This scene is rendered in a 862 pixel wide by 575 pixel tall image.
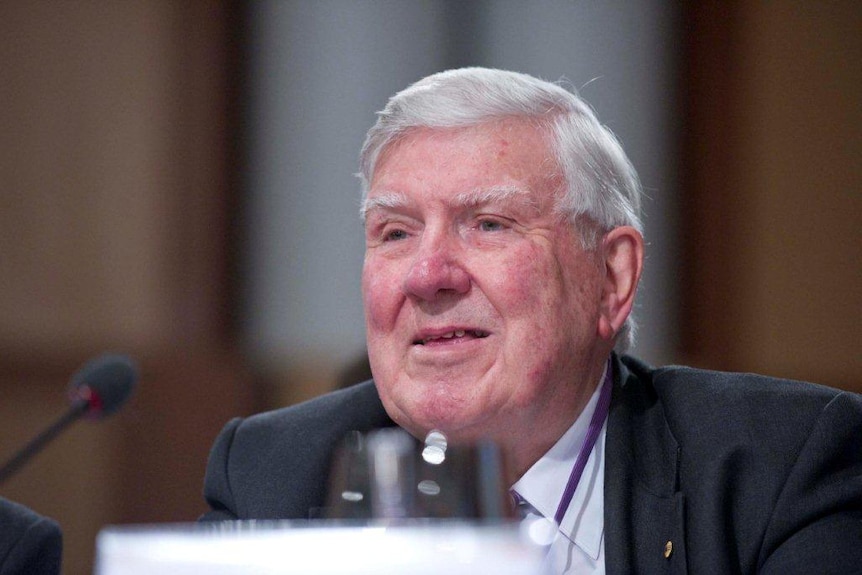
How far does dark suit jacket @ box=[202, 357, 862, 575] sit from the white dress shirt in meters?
0.06

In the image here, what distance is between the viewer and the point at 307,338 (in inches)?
159

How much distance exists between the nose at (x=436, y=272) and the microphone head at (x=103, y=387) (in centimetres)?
57

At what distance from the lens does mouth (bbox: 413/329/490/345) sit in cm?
177

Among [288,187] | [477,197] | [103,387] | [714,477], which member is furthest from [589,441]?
[288,187]

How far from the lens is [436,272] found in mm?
1753

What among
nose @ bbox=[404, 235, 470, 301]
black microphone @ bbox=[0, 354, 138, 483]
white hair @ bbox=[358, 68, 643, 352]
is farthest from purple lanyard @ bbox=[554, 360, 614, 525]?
black microphone @ bbox=[0, 354, 138, 483]

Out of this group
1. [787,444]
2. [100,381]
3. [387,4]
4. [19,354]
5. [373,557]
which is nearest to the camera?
[373,557]

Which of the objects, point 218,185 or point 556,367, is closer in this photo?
point 556,367

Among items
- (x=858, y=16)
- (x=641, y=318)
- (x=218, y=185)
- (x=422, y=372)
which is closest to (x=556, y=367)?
(x=422, y=372)

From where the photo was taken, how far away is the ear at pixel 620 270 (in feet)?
6.50

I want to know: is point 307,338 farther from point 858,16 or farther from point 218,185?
point 858,16

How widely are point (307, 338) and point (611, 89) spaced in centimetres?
153

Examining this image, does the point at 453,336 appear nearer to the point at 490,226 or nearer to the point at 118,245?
the point at 490,226

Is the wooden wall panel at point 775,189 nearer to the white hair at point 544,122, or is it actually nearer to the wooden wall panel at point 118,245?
the wooden wall panel at point 118,245
